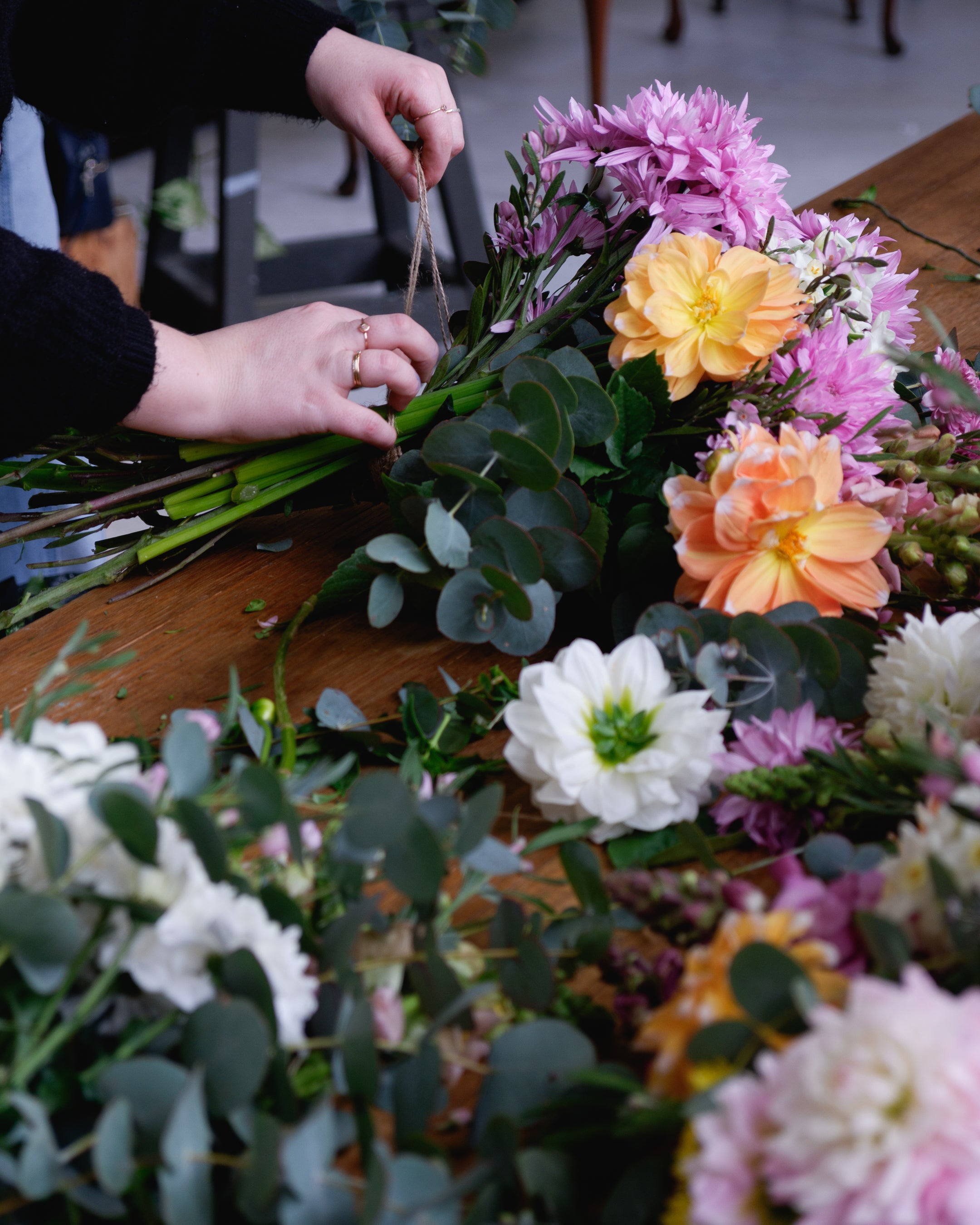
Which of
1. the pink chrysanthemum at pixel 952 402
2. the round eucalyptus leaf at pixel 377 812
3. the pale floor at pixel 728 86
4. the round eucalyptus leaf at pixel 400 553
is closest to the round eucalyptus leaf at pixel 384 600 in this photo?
the round eucalyptus leaf at pixel 400 553

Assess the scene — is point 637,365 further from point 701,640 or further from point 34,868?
point 34,868

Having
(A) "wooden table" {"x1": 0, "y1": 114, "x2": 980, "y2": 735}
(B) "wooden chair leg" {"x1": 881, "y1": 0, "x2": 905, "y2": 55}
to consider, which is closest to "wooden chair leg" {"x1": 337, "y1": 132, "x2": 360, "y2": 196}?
(B) "wooden chair leg" {"x1": 881, "y1": 0, "x2": 905, "y2": 55}

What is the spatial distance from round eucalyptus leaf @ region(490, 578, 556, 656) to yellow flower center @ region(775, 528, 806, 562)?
114 mm

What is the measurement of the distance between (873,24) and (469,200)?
321cm

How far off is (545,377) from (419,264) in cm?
25

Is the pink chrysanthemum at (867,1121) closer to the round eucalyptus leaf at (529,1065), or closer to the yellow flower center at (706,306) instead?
the round eucalyptus leaf at (529,1065)

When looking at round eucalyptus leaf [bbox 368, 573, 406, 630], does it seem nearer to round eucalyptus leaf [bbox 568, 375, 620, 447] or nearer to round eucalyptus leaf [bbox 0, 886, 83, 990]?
round eucalyptus leaf [bbox 568, 375, 620, 447]

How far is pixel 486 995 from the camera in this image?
Result: 1.14ft

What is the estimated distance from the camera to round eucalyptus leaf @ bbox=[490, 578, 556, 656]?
0.51m

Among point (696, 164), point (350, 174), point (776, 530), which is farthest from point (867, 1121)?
point (350, 174)

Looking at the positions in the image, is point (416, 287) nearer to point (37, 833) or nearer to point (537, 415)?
point (537, 415)

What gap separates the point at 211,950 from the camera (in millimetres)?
308

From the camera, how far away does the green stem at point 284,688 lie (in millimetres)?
453

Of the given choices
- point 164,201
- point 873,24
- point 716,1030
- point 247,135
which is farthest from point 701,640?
point 873,24
